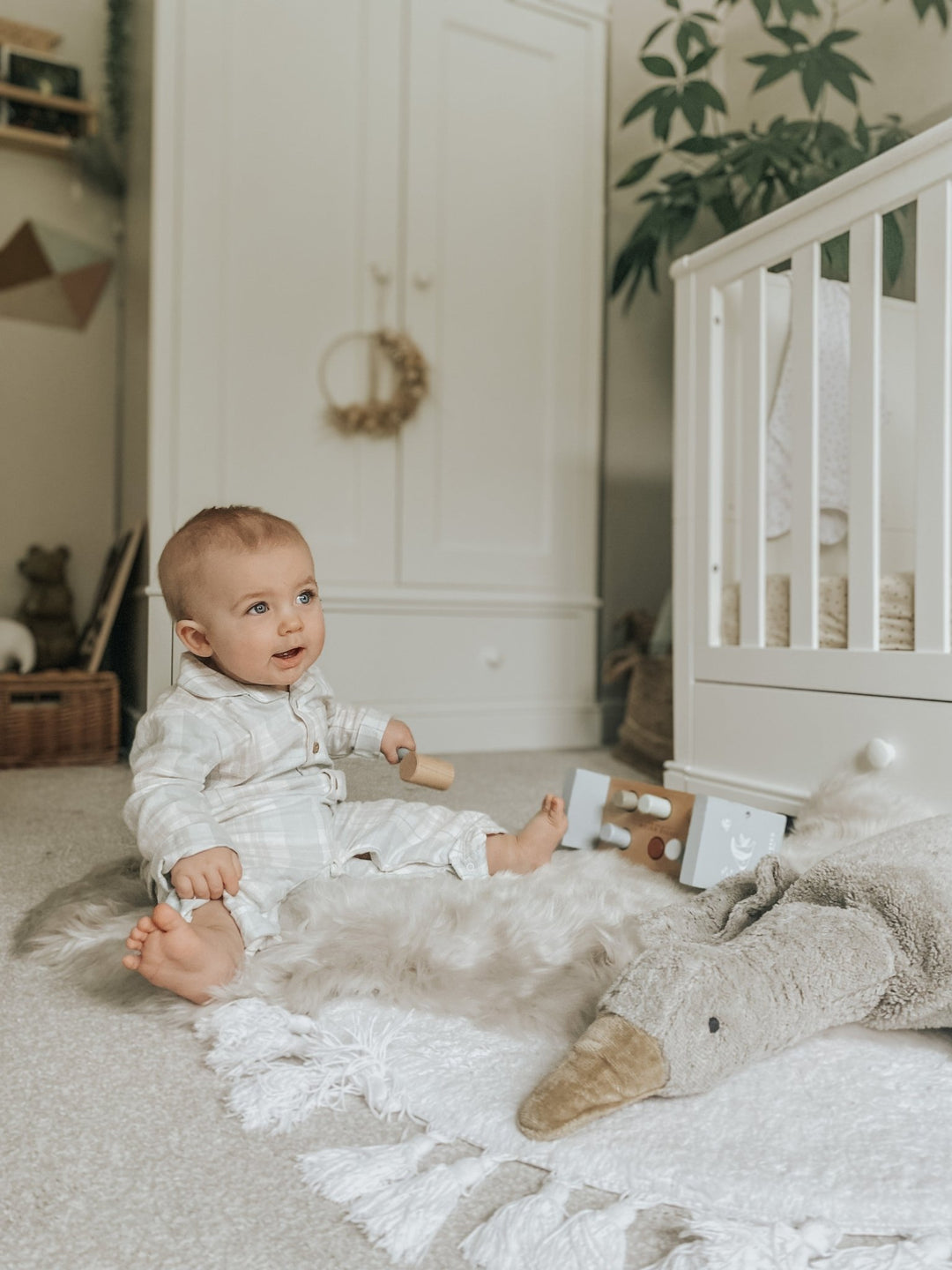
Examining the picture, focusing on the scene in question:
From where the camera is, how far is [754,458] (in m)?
1.33

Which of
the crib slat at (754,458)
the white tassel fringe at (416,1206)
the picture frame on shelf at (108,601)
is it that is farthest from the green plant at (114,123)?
the white tassel fringe at (416,1206)

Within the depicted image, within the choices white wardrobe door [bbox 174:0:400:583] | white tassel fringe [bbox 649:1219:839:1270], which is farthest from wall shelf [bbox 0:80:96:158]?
white tassel fringe [bbox 649:1219:839:1270]

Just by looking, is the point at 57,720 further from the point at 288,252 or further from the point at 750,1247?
the point at 750,1247

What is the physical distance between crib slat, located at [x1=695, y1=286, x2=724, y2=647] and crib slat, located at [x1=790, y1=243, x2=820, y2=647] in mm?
165

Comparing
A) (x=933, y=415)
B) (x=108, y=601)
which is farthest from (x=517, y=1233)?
(x=108, y=601)

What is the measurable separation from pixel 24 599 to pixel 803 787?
5.48 feet

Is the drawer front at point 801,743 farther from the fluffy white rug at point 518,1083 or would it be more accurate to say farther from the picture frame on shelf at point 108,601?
the picture frame on shelf at point 108,601

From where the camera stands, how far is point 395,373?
6.06ft

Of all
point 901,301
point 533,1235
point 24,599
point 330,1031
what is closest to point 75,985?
point 330,1031

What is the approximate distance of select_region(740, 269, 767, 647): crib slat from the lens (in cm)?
131

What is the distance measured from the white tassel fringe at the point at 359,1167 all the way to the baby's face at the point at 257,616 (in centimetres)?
42

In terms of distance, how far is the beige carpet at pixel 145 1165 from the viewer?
0.42m

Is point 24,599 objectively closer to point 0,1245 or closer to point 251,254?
point 251,254

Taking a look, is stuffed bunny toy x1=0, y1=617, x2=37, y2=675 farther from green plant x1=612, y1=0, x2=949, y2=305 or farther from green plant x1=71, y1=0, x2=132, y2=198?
green plant x1=612, y1=0, x2=949, y2=305
